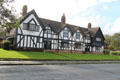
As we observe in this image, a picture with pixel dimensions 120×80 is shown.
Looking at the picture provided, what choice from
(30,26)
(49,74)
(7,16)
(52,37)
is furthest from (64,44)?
(49,74)

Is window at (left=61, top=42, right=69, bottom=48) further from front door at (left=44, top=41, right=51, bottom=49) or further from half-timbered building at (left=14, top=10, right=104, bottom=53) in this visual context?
front door at (left=44, top=41, right=51, bottom=49)

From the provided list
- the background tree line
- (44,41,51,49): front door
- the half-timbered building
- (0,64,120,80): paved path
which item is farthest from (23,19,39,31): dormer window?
the background tree line

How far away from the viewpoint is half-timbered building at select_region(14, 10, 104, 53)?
2842 cm

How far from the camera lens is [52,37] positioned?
109 feet

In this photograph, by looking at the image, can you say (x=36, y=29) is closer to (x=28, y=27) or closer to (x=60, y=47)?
(x=28, y=27)

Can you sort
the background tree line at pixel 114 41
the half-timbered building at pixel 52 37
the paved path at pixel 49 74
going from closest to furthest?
the paved path at pixel 49 74
the half-timbered building at pixel 52 37
the background tree line at pixel 114 41

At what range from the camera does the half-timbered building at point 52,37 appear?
28416 millimetres

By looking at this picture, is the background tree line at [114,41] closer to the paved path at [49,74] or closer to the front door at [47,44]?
the front door at [47,44]

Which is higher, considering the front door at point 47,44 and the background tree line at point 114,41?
the background tree line at point 114,41

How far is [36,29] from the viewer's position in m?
30.0

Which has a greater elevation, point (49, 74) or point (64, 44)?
point (64, 44)

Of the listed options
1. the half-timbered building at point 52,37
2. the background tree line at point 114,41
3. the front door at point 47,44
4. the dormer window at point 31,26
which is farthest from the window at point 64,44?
the background tree line at point 114,41

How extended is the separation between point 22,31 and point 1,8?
35.2 ft

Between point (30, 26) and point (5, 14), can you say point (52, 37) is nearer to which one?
point (30, 26)
